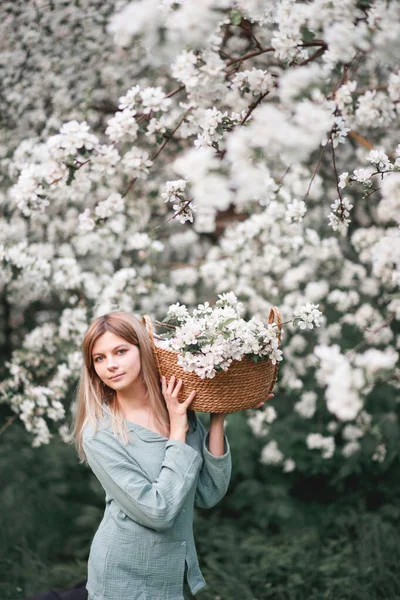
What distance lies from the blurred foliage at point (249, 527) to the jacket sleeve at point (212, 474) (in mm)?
1455

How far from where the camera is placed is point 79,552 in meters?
4.17

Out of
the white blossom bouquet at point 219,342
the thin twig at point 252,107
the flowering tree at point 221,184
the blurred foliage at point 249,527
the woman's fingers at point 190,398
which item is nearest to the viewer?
the flowering tree at point 221,184

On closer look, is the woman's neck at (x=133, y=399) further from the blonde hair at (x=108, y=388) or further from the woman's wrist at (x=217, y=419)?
the woman's wrist at (x=217, y=419)

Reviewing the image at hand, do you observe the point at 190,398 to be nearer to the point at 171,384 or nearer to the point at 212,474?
the point at 171,384

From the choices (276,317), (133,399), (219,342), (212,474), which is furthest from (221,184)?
(212,474)

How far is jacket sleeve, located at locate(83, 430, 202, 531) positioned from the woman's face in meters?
0.18

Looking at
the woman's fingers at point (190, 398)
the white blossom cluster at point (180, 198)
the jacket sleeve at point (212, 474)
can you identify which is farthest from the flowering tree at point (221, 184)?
the jacket sleeve at point (212, 474)

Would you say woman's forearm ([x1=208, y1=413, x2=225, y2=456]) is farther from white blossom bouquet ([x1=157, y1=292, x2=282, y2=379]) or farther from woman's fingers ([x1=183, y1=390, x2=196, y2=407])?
white blossom bouquet ([x1=157, y1=292, x2=282, y2=379])

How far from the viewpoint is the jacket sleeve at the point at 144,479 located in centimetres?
196

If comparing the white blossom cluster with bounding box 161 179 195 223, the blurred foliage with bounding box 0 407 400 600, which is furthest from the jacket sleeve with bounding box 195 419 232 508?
the blurred foliage with bounding box 0 407 400 600

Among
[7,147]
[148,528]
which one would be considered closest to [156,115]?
[148,528]

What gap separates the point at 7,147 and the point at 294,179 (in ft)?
6.41

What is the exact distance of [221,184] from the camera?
1.48 meters

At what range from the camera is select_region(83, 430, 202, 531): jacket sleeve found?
1.96 m
